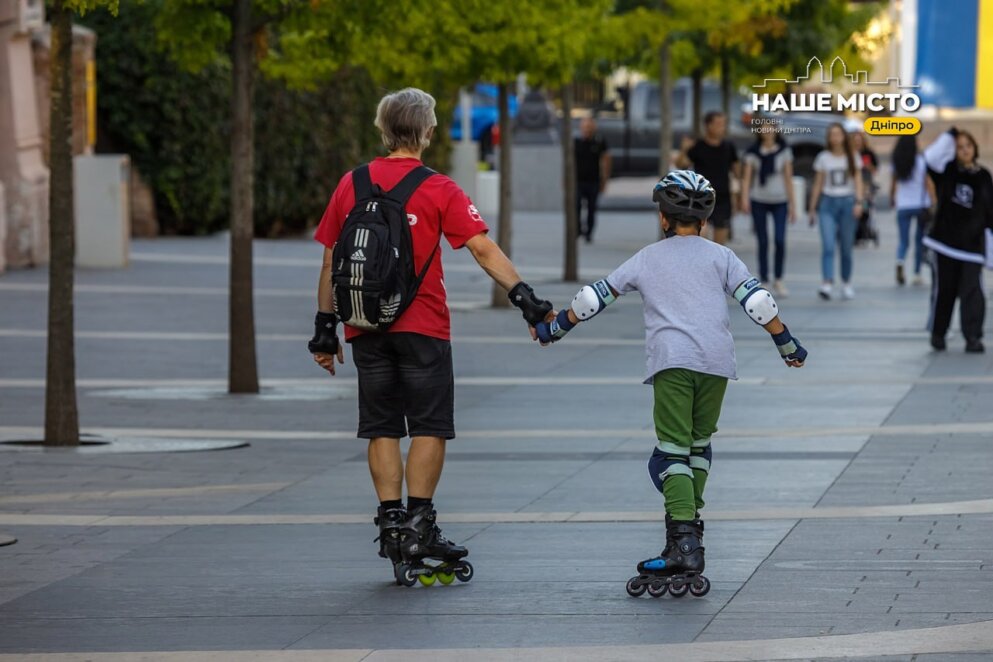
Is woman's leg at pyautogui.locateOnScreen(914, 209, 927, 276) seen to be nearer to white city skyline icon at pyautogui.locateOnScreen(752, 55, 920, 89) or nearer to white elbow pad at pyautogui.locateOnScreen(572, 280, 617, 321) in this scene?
white city skyline icon at pyautogui.locateOnScreen(752, 55, 920, 89)

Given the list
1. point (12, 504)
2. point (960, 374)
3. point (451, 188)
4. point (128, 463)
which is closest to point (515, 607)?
point (451, 188)

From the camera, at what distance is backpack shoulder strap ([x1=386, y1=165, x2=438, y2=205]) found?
23.5 ft

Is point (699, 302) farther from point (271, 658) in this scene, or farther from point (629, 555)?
point (271, 658)

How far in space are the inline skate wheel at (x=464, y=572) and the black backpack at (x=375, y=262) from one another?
89 centimetres

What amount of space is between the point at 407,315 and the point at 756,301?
1.22 m

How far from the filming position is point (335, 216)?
732 cm

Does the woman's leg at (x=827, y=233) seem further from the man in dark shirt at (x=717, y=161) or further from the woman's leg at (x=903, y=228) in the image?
the woman's leg at (x=903, y=228)

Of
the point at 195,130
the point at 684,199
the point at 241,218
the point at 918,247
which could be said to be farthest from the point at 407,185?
the point at 195,130

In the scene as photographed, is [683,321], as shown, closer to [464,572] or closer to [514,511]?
[464,572]

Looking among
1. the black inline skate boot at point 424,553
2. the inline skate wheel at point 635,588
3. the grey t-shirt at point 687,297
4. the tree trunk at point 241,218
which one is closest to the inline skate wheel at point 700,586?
the inline skate wheel at point 635,588

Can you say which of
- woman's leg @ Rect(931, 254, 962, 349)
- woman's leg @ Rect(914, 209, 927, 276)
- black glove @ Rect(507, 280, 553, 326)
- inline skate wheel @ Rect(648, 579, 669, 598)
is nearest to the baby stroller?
woman's leg @ Rect(914, 209, 927, 276)

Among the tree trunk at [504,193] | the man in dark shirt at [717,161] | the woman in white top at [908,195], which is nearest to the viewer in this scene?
the tree trunk at [504,193]

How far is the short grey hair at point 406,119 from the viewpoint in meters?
7.27

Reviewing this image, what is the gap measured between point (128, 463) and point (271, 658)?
15.3 ft
